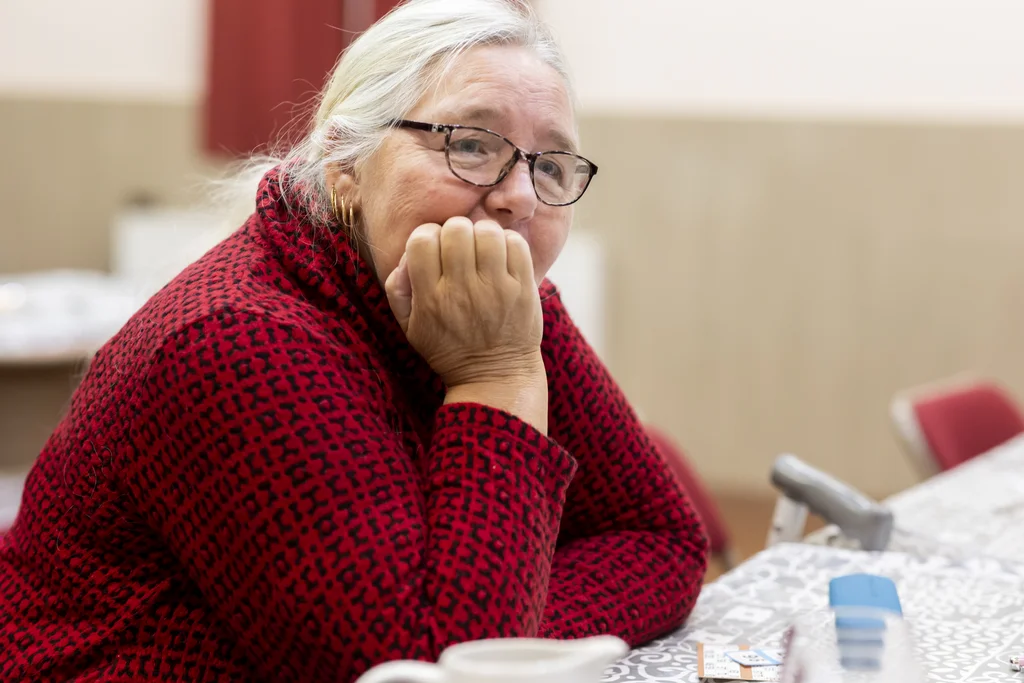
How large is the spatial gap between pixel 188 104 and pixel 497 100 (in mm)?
4205

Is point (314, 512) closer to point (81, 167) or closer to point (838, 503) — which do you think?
point (838, 503)

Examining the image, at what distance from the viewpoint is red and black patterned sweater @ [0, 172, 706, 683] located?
977mm

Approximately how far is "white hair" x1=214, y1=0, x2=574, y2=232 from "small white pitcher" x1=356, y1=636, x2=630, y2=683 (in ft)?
1.93

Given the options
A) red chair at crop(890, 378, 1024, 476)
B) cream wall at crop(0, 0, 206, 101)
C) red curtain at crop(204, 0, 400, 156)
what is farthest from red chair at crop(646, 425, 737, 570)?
cream wall at crop(0, 0, 206, 101)

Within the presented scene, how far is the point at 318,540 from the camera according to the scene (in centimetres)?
97

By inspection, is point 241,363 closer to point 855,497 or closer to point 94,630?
point 94,630

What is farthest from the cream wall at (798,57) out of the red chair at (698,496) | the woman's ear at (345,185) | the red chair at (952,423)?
the woman's ear at (345,185)

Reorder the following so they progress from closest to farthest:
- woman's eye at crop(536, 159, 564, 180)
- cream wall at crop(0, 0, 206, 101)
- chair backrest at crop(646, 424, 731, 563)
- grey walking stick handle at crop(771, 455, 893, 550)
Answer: woman's eye at crop(536, 159, 564, 180) < grey walking stick handle at crop(771, 455, 893, 550) < chair backrest at crop(646, 424, 731, 563) < cream wall at crop(0, 0, 206, 101)

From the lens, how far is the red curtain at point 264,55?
468cm

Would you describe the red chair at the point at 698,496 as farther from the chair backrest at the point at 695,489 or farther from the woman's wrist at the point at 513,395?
the woman's wrist at the point at 513,395

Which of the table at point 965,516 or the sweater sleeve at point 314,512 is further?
the table at point 965,516

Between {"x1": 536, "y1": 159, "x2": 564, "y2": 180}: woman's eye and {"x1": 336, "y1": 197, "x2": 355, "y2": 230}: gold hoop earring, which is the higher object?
{"x1": 536, "y1": 159, "x2": 564, "y2": 180}: woman's eye

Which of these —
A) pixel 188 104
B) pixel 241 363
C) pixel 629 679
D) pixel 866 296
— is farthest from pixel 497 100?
pixel 188 104

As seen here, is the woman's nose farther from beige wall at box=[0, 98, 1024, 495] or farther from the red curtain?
the red curtain
